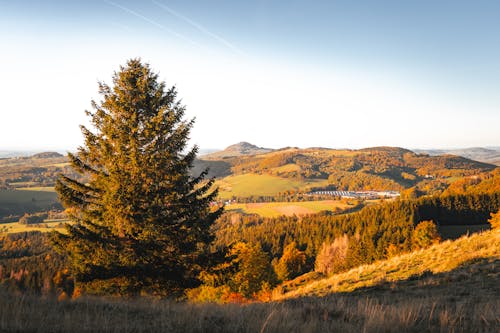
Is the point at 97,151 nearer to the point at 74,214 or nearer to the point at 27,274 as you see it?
the point at 74,214

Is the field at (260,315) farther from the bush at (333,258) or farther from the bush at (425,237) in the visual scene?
the bush at (333,258)

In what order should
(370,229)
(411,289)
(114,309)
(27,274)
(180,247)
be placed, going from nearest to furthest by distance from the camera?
1. (114,309)
2. (411,289)
3. (180,247)
4. (27,274)
5. (370,229)

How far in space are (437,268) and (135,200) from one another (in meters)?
14.2

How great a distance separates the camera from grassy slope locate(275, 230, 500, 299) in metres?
11.1

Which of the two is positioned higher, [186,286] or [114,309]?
[114,309]

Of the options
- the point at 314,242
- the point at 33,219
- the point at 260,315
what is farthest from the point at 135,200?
the point at 33,219

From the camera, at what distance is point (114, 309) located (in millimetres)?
6086

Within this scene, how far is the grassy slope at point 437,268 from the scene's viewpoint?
437 inches

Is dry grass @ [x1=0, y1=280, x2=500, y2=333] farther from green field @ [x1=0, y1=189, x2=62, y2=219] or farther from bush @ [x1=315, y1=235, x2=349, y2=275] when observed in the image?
green field @ [x1=0, y1=189, x2=62, y2=219]

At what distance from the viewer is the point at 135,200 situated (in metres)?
12.5

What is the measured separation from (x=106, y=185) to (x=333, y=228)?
83.4 metres

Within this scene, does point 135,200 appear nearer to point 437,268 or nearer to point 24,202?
point 437,268

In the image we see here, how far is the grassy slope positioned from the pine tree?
232 inches

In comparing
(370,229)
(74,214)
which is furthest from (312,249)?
(74,214)
